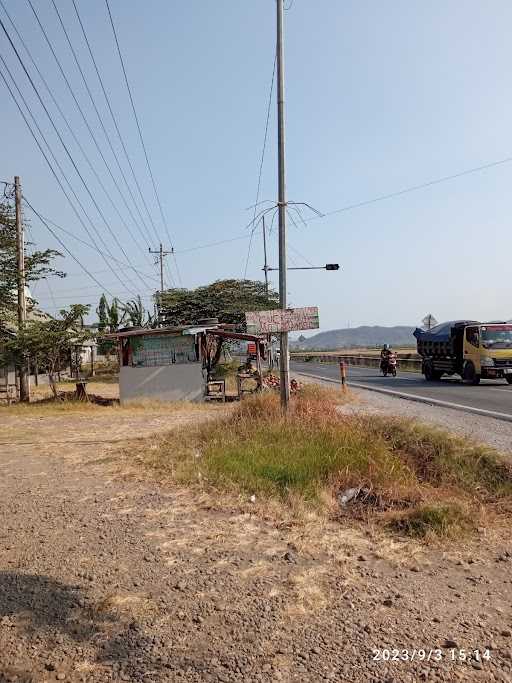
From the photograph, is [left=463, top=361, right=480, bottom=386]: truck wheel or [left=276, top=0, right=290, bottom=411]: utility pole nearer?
[left=276, top=0, right=290, bottom=411]: utility pole

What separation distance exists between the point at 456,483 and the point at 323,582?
10.3 feet

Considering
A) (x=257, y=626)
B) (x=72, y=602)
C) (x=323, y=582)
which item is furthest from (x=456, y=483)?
(x=72, y=602)

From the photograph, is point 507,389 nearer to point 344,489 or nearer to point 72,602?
point 344,489

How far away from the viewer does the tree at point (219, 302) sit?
3759cm

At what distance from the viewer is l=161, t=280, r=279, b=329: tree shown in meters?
37.6

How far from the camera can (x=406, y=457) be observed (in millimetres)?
7352

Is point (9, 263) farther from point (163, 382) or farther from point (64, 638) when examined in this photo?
point (64, 638)

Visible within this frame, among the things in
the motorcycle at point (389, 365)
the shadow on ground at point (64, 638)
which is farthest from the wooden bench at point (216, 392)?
the shadow on ground at point (64, 638)

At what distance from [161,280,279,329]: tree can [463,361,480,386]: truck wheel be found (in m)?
16.3

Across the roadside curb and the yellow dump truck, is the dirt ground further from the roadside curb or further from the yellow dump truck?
the yellow dump truck

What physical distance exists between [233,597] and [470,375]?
67.7 ft

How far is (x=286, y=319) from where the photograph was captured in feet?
32.8
